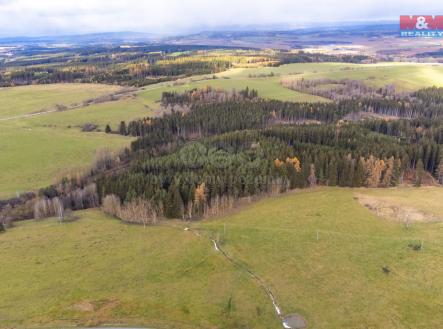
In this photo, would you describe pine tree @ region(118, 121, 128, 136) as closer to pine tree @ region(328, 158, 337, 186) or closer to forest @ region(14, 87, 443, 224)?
forest @ region(14, 87, 443, 224)

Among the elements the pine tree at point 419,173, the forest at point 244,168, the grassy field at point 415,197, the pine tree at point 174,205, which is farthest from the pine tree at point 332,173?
the pine tree at point 174,205

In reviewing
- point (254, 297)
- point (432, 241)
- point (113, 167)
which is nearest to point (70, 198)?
point (113, 167)

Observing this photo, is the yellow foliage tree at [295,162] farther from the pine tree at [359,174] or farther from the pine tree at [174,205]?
the pine tree at [174,205]

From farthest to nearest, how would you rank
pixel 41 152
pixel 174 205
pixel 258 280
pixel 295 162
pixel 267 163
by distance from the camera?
pixel 41 152
pixel 295 162
pixel 267 163
pixel 174 205
pixel 258 280

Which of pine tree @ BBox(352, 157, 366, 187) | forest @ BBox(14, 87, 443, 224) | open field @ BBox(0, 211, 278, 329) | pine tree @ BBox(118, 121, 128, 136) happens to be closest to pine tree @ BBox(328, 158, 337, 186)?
forest @ BBox(14, 87, 443, 224)

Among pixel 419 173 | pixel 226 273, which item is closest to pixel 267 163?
pixel 419 173

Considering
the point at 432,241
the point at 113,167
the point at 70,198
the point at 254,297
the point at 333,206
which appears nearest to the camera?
the point at 254,297

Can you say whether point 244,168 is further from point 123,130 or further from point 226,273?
point 123,130

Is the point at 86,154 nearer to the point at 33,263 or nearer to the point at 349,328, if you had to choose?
the point at 33,263
